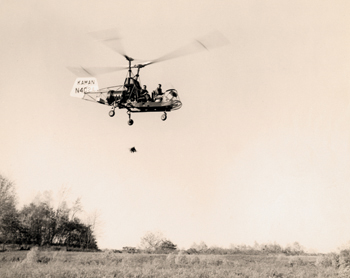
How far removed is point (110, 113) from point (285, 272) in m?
15.3

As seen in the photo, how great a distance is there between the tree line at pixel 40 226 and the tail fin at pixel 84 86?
23723 mm

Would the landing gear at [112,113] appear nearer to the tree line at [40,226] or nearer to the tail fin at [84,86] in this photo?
the tail fin at [84,86]

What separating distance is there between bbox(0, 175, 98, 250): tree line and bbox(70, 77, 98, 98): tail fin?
23723mm

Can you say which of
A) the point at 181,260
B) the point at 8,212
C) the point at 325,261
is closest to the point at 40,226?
the point at 8,212

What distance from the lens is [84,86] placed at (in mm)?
15781

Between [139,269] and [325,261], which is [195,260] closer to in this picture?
[139,269]

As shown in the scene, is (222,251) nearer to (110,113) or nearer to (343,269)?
(343,269)

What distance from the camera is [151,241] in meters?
49.8

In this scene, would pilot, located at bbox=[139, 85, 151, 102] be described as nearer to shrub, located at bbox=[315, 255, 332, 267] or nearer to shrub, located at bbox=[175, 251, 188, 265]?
shrub, located at bbox=[175, 251, 188, 265]

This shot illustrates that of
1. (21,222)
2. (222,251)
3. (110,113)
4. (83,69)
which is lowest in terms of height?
(222,251)

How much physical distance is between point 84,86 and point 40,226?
30.4m

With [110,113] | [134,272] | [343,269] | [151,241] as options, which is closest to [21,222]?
[151,241]

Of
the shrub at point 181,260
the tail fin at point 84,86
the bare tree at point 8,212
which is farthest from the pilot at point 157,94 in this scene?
the bare tree at point 8,212

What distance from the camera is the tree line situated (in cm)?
3488
